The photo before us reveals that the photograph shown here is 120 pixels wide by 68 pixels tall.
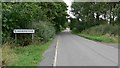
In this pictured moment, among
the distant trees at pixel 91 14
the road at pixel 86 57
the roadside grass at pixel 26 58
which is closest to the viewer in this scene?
the roadside grass at pixel 26 58

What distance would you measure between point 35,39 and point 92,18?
4381cm

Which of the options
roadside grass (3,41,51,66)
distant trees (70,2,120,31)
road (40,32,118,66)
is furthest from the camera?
distant trees (70,2,120,31)

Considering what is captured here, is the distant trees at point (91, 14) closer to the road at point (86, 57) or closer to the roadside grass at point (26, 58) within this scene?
the road at point (86, 57)

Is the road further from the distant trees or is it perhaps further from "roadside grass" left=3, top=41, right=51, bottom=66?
the distant trees

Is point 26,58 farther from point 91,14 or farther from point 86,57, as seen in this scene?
point 91,14

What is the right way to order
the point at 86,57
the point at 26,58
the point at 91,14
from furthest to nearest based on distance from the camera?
the point at 91,14, the point at 86,57, the point at 26,58

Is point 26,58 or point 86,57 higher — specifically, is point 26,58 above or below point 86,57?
above

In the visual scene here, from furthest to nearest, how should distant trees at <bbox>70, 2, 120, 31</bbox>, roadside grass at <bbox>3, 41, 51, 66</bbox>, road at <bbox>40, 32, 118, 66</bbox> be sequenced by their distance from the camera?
distant trees at <bbox>70, 2, 120, 31</bbox>, road at <bbox>40, 32, 118, 66</bbox>, roadside grass at <bbox>3, 41, 51, 66</bbox>

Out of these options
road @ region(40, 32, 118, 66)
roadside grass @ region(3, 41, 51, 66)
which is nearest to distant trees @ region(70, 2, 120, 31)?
road @ region(40, 32, 118, 66)

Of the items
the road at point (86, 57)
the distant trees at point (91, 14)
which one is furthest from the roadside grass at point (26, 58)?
the distant trees at point (91, 14)

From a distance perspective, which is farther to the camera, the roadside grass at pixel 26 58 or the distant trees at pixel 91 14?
the distant trees at pixel 91 14

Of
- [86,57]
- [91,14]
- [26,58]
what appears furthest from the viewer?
[91,14]

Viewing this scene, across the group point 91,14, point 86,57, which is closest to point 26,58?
point 86,57

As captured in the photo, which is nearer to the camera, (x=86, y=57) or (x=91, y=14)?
(x=86, y=57)
